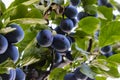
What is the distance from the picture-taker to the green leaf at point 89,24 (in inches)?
34.3

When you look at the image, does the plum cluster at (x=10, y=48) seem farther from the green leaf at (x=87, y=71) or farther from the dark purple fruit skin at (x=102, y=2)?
the dark purple fruit skin at (x=102, y=2)

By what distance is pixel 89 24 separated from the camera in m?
0.88

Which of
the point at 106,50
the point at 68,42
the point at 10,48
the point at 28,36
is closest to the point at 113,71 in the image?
the point at 106,50

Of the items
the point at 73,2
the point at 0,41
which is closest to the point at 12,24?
the point at 0,41

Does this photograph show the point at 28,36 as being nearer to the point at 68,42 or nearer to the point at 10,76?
the point at 68,42

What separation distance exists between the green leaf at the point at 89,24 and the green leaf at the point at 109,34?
0.08 ft

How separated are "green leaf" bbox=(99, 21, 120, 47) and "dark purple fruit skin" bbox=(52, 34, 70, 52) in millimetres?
107

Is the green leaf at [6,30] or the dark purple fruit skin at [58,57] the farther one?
the dark purple fruit skin at [58,57]

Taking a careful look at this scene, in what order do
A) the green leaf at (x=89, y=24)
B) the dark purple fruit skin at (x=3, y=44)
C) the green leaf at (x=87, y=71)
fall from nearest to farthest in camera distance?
the dark purple fruit skin at (x=3, y=44) < the green leaf at (x=87, y=71) < the green leaf at (x=89, y=24)

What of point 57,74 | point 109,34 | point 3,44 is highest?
point 3,44

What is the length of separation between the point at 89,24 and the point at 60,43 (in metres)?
0.14

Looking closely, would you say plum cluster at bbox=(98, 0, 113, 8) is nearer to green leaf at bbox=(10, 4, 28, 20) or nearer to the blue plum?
the blue plum

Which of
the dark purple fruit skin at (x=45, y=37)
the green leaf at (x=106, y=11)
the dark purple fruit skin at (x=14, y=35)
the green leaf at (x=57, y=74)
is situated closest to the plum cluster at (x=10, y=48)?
the dark purple fruit skin at (x=14, y=35)

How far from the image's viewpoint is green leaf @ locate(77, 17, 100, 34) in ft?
2.86
